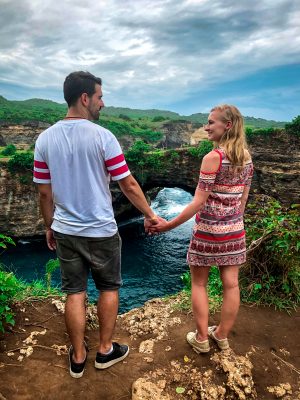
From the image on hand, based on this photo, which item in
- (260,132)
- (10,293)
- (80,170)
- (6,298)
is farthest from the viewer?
(260,132)

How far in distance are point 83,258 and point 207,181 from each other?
4.67ft

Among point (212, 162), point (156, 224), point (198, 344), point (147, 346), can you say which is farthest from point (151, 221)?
point (147, 346)

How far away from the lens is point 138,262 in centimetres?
2386

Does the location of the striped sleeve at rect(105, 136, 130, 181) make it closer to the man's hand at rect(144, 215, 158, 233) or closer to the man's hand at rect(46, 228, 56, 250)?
the man's hand at rect(144, 215, 158, 233)

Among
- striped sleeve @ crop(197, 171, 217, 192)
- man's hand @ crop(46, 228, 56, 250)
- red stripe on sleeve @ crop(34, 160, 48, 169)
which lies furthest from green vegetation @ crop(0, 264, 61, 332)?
striped sleeve @ crop(197, 171, 217, 192)

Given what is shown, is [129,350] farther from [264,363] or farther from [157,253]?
[157,253]

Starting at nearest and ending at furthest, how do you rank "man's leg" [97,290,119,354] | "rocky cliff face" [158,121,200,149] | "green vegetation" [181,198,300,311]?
"man's leg" [97,290,119,354] < "green vegetation" [181,198,300,311] < "rocky cliff face" [158,121,200,149]

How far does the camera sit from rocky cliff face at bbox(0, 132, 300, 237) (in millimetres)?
25067

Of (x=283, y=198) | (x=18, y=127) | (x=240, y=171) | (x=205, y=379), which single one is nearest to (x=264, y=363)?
(x=205, y=379)

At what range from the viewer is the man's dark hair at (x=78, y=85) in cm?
286

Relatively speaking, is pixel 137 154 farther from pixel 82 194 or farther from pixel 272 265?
pixel 82 194

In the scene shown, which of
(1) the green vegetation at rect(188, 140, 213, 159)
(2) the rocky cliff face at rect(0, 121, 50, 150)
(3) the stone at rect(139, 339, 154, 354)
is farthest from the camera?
(2) the rocky cliff face at rect(0, 121, 50, 150)

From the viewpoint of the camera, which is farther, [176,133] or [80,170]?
[176,133]

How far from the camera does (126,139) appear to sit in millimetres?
58344
